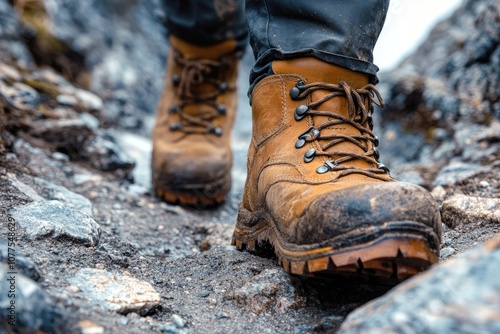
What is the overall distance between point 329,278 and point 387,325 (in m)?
0.55

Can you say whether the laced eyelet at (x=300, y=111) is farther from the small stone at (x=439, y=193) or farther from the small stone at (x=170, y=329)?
the small stone at (x=439, y=193)

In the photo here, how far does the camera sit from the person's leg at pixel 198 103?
2.92m

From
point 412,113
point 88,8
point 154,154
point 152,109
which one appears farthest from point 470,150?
point 88,8

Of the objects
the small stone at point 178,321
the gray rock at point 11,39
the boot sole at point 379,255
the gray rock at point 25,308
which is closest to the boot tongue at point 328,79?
the boot sole at point 379,255

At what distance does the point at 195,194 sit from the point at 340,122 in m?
1.45

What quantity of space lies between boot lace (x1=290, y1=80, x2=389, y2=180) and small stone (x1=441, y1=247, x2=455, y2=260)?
36 centimetres

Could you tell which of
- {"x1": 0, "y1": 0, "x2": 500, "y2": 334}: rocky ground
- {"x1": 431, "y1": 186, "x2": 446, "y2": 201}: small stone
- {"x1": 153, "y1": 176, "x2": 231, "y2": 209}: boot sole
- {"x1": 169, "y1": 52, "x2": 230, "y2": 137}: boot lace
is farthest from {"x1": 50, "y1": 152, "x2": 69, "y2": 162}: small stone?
{"x1": 431, "y1": 186, "x2": 446, "y2": 201}: small stone

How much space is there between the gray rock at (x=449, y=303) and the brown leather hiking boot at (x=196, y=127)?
80.8 inches

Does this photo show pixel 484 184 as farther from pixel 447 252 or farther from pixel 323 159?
pixel 323 159

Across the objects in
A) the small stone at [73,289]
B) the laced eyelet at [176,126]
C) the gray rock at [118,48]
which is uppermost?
the gray rock at [118,48]

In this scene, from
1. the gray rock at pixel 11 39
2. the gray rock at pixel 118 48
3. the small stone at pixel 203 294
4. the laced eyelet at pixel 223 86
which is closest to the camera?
Result: the small stone at pixel 203 294

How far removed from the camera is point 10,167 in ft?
7.06

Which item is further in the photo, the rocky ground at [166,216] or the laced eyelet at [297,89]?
the laced eyelet at [297,89]

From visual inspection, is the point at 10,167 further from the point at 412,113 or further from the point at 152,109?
the point at 152,109
